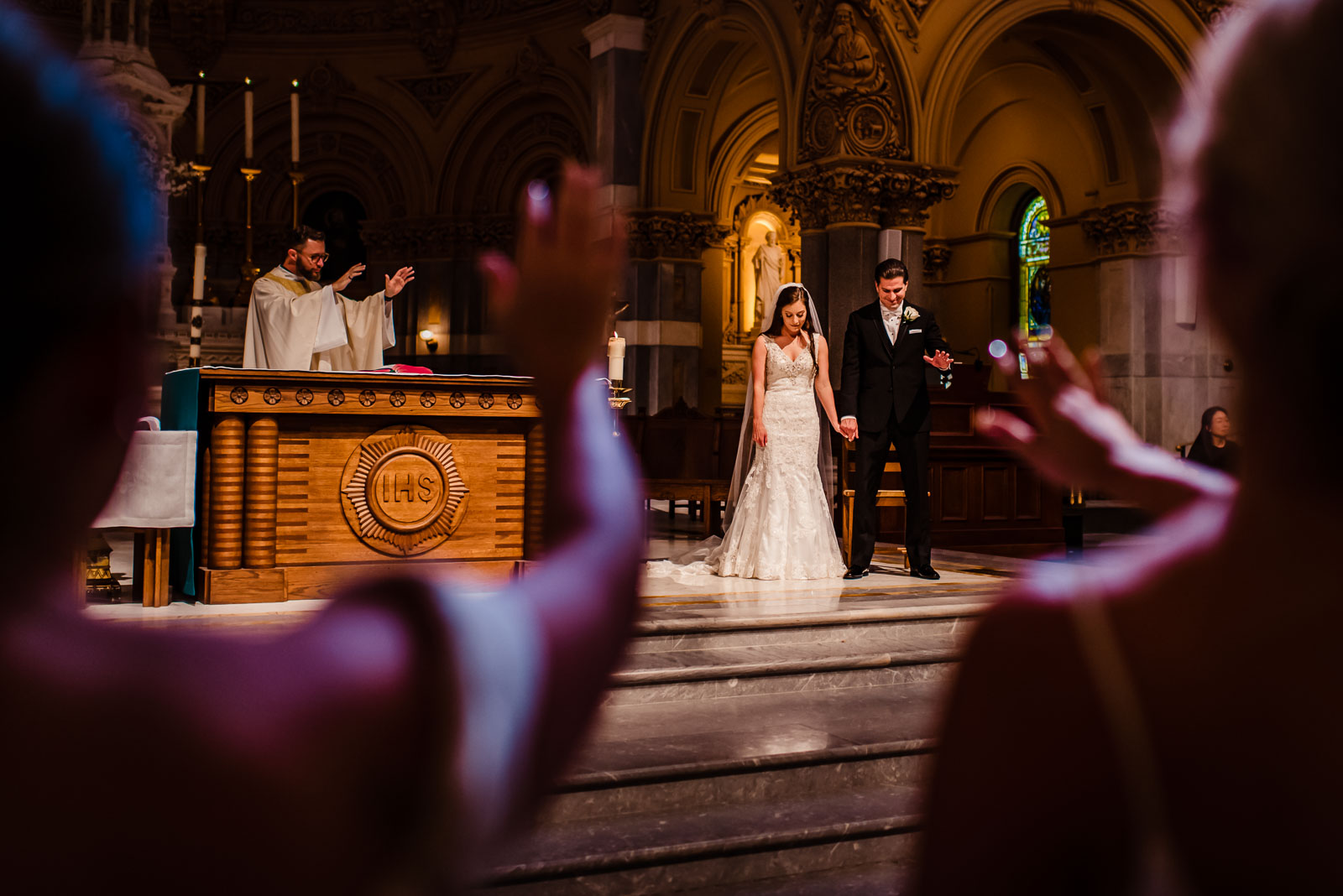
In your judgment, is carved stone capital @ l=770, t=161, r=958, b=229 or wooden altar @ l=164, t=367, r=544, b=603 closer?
wooden altar @ l=164, t=367, r=544, b=603

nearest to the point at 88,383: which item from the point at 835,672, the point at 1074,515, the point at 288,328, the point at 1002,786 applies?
the point at 1002,786

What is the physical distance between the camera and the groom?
7.43 m

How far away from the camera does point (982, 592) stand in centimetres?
686

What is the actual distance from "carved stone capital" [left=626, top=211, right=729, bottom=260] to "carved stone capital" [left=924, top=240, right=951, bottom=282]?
15.0ft

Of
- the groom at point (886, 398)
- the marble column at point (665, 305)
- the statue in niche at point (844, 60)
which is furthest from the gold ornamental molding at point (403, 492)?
the marble column at point (665, 305)

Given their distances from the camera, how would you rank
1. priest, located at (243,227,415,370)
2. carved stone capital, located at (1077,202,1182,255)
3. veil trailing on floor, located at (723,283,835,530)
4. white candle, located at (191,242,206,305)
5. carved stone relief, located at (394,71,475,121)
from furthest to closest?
1. carved stone relief, located at (394,71,475,121)
2. carved stone capital, located at (1077,202,1182,255)
3. veil trailing on floor, located at (723,283,835,530)
4. priest, located at (243,227,415,370)
5. white candle, located at (191,242,206,305)

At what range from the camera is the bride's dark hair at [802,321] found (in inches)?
297

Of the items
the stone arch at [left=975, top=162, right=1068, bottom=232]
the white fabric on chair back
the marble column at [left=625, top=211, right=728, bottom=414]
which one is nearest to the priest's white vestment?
the white fabric on chair back

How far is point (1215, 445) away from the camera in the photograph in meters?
9.21

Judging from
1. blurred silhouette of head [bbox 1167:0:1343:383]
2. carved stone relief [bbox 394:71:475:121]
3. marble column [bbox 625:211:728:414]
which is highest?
carved stone relief [bbox 394:71:475:121]

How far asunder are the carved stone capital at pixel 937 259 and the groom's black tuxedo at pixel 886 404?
11.0m

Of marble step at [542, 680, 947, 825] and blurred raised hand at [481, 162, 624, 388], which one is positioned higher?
blurred raised hand at [481, 162, 624, 388]

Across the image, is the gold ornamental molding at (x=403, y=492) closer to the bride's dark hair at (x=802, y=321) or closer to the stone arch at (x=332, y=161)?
the bride's dark hair at (x=802, y=321)

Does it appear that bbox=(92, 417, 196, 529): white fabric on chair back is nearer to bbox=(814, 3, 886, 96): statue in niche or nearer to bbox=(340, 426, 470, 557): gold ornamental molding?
bbox=(340, 426, 470, 557): gold ornamental molding
